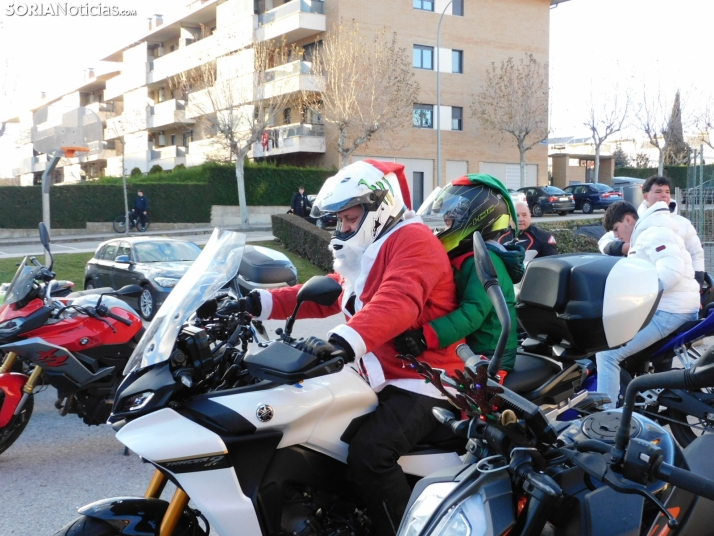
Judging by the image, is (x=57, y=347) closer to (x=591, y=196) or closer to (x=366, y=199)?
(x=366, y=199)

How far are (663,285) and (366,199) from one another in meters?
3.07

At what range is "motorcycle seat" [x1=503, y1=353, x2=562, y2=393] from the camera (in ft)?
10.1

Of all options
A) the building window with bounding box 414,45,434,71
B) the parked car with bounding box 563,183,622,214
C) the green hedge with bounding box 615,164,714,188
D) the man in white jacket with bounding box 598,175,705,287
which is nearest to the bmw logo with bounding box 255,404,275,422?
the man in white jacket with bounding box 598,175,705,287

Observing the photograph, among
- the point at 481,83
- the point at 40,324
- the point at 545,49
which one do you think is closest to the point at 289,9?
the point at 481,83

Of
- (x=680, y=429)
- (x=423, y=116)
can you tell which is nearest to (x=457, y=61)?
(x=423, y=116)

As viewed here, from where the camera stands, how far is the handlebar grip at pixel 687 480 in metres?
1.43

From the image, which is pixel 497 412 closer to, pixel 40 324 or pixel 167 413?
pixel 167 413

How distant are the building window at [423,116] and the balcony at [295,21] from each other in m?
7.38

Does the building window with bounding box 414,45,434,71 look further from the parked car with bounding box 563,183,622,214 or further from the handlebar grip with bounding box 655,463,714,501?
the handlebar grip with bounding box 655,463,714,501

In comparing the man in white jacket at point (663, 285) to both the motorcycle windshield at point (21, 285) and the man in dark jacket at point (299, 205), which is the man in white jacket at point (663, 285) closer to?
the motorcycle windshield at point (21, 285)

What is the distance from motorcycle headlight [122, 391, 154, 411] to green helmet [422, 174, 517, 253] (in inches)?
59.8

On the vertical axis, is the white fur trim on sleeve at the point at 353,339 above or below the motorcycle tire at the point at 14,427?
above

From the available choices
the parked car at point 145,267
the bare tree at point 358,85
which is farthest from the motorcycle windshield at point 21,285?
the bare tree at point 358,85

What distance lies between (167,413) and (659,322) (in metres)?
3.82
